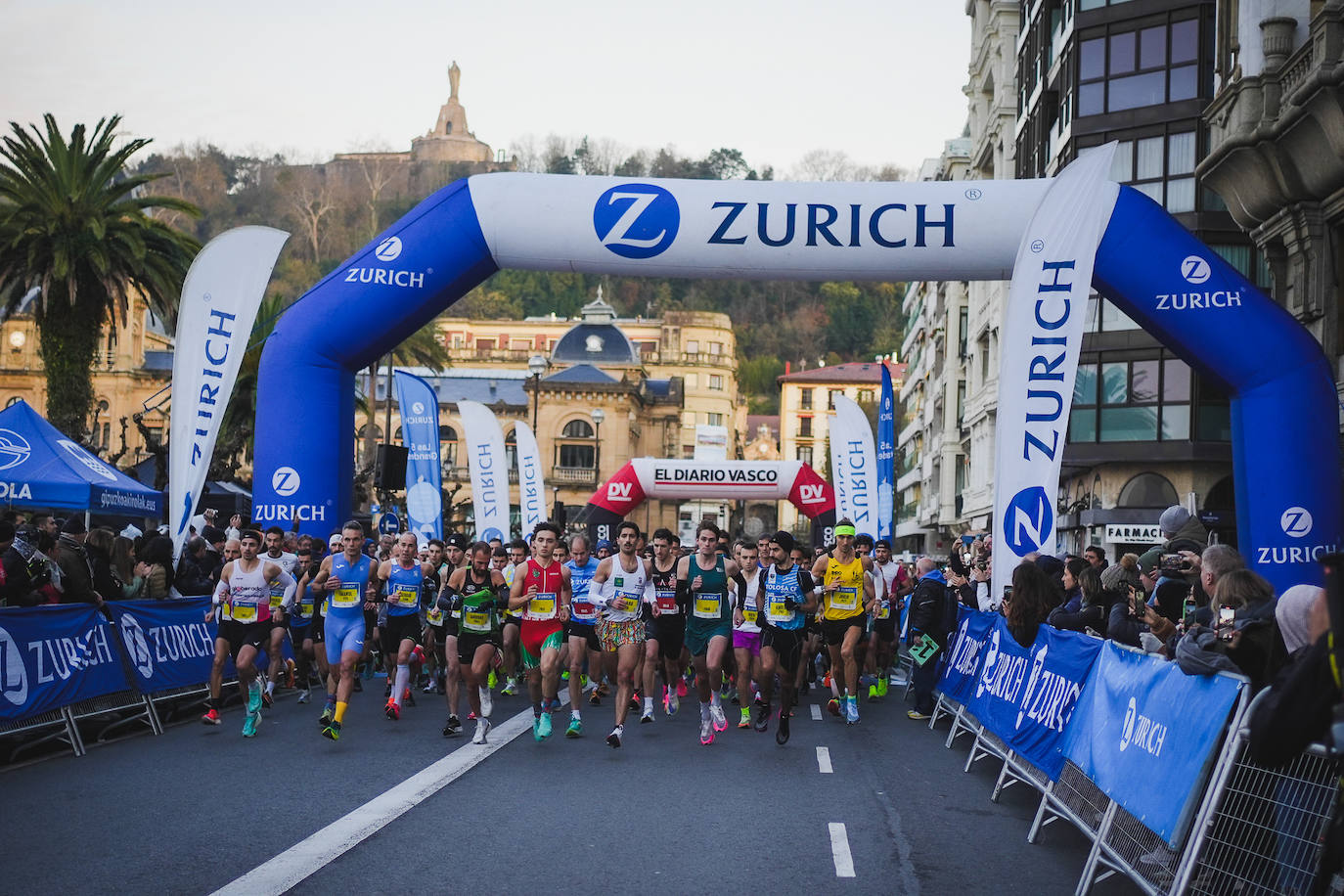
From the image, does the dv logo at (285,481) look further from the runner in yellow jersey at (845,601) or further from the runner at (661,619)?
the runner in yellow jersey at (845,601)

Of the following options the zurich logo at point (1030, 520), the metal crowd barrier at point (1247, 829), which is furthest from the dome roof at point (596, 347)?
the metal crowd barrier at point (1247, 829)

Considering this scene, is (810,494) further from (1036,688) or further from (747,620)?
(1036,688)

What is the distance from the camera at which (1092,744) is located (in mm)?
7797

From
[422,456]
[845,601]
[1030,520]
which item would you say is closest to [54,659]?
[845,601]

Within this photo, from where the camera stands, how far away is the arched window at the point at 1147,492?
31484 millimetres

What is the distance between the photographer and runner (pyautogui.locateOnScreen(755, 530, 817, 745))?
535 inches

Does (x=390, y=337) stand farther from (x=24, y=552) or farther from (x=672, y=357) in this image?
(x=672, y=357)

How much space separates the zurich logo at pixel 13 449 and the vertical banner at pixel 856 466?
1515 centimetres

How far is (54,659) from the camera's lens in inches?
444

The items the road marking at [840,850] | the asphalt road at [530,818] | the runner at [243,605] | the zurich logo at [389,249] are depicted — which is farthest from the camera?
the zurich logo at [389,249]

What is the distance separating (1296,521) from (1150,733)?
7.97m

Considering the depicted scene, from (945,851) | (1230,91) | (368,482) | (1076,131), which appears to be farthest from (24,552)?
(368,482)

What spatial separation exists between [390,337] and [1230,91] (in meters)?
14.7

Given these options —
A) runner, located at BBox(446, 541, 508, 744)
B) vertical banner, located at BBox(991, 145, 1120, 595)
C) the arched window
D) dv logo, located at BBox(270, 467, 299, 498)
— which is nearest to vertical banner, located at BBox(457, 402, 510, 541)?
dv logo, located at BBox(270, 467, 299, 498)
